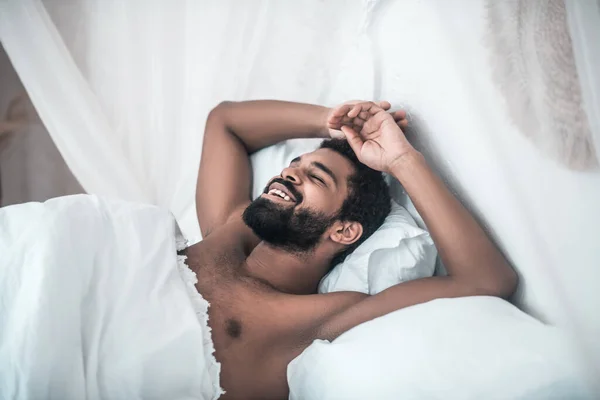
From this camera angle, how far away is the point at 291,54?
4.11 ft

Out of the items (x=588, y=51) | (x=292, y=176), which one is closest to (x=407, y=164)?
(x=292, y=176)

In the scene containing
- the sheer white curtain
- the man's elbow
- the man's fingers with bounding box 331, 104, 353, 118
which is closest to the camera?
the man's elbow

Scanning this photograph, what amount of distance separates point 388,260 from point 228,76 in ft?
2.19

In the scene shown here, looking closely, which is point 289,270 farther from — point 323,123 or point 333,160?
point 323,123

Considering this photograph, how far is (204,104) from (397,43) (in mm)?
530

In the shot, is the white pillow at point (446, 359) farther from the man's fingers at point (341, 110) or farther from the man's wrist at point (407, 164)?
the man's fingers at point (341, 110)

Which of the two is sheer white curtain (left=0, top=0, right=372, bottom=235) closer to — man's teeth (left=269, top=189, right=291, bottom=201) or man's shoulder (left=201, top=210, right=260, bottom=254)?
man's shoulder (left=201, top=210, right=260, bottom=254)

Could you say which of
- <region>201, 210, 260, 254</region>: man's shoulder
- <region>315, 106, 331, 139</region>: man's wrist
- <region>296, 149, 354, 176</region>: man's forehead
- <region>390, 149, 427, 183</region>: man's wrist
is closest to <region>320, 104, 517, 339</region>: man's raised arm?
<region>390, 149, 427, 183</region>: man's wrist

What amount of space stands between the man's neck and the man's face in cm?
3

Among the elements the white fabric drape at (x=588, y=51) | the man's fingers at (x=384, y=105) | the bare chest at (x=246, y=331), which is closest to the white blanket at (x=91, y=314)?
the bare chest at (x=246, y=331)

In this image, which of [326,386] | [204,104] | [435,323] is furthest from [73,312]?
[204,104]

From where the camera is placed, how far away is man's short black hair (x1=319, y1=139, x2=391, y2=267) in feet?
3.21

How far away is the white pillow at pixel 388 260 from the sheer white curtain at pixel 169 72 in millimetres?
400

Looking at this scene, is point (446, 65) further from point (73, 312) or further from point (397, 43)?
point (73, 312)
